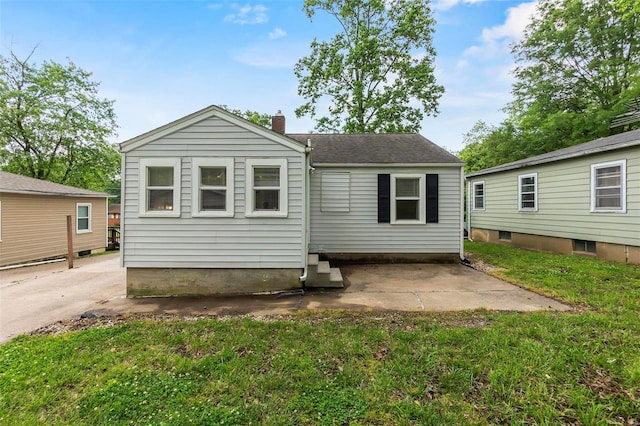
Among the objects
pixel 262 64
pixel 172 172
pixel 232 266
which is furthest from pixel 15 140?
pixel 232 266

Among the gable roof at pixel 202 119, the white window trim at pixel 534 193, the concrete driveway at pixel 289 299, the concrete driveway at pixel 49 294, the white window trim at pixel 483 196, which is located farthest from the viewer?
the white window trim at pixel 483 196

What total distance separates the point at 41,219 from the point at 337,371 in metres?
13.9

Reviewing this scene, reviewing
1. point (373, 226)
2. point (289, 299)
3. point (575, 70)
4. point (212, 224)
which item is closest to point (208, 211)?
point (212, 224)

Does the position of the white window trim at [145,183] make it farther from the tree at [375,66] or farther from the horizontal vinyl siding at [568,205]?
the tree at [375,66]

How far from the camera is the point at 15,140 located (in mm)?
16844

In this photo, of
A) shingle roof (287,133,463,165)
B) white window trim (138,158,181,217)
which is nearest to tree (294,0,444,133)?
shingle roof (287,133,463,165)

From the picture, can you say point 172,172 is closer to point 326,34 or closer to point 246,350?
point 246,350

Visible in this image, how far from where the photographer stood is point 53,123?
17.4 metres

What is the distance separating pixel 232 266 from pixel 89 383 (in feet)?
9.33

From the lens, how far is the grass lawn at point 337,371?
7.21 ft

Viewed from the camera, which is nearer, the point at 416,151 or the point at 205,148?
the point at 205,148

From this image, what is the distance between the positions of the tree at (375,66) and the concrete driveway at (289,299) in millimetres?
13507

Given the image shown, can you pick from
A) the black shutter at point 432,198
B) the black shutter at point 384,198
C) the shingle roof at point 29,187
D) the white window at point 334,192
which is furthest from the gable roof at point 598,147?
the shingle roof at point 29,187

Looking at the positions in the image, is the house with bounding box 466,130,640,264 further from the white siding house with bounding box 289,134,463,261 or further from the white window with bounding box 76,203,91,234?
the white window with bounding box 76,203,91,234
